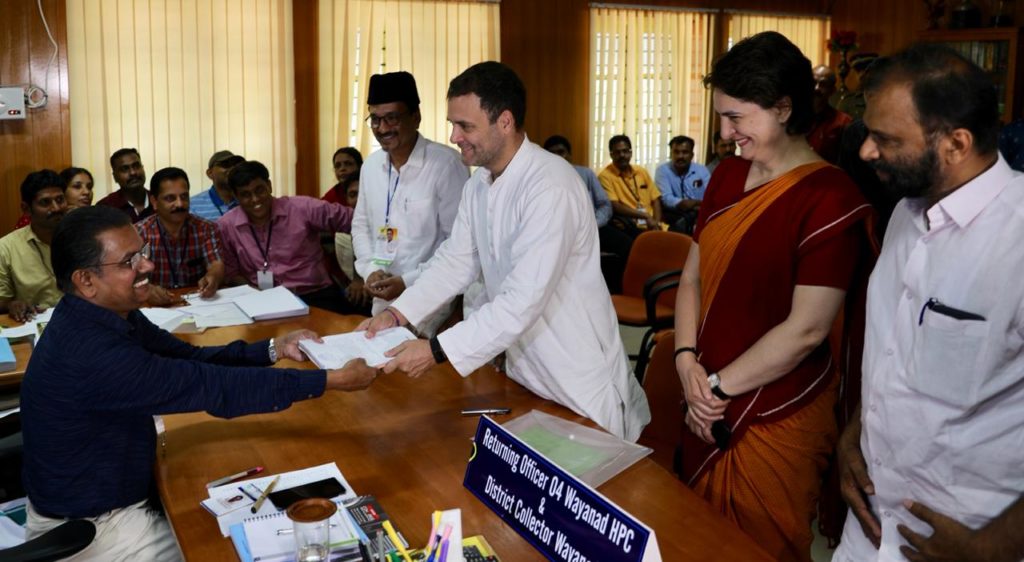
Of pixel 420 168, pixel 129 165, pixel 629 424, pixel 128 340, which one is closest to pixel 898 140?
pixel 629 424

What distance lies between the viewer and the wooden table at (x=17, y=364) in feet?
9.71

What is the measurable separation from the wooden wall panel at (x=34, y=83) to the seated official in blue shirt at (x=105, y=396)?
4496mm

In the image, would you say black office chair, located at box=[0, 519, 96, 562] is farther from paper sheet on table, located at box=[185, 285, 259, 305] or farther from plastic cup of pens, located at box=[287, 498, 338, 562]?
paper sheet on table, located at box=[185, 285, 259, 305]

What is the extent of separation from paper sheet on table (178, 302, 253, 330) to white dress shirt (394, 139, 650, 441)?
50.9 inches

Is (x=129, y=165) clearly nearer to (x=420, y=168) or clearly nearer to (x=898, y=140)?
(x=420, y=168)

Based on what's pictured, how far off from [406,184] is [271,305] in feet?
2.44

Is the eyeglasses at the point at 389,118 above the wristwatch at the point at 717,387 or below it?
above

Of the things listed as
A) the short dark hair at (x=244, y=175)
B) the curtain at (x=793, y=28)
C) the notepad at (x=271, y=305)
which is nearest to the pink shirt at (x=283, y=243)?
the short dark hair at (x=244, y=175)

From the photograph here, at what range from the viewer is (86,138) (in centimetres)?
616

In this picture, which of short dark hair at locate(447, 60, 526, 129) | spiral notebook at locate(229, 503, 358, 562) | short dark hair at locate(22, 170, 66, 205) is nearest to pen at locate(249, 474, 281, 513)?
spiral notebook at locate(229, 503, 358, 562)

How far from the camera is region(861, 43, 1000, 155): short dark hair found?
150 cm

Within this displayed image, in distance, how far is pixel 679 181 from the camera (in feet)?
27.3

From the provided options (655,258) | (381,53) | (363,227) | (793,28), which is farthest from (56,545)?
(793,28)

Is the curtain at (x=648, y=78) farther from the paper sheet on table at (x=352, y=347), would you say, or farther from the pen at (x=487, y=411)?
the pen at (x=487, y=411)
